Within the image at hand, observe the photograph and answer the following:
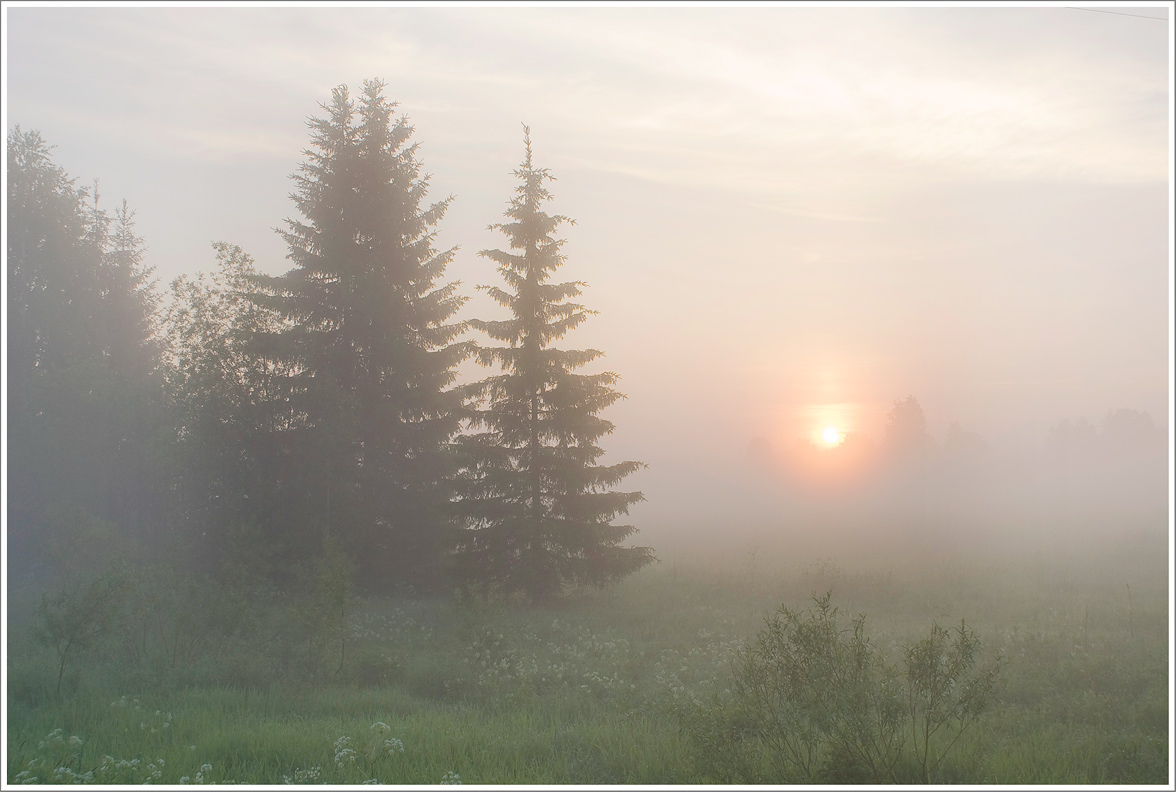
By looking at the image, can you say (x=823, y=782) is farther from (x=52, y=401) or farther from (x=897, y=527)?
(x=897, y=527)

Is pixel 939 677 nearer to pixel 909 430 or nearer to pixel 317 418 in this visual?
pixel 317 418

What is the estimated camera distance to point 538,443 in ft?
51.3

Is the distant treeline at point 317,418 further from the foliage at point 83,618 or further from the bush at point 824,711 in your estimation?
the bush at point 824,711

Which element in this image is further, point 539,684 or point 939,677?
point 539,684

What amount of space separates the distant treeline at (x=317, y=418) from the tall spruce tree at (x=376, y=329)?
58 mm

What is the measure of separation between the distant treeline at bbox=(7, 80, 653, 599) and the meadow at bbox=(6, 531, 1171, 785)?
150 cm

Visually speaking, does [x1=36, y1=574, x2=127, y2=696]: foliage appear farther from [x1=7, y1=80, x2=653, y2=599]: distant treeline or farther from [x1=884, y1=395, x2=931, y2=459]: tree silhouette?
[x1=884, y1=395, x2=931, y2=459]: tree silhouette

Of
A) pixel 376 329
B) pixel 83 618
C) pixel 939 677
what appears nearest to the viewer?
pixel 939 677

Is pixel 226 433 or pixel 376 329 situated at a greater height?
pixel 376 329

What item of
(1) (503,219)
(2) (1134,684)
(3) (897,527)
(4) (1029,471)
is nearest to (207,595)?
(1) (503,219)

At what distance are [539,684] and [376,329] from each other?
1127 cm

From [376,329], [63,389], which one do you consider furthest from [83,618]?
[376,329]

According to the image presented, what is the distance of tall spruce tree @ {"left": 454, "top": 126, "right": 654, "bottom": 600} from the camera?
15.2 meters

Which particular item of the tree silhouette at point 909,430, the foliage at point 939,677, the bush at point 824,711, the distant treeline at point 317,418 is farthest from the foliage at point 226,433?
the tree silhouette at point 909,430
